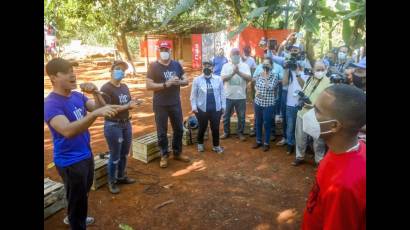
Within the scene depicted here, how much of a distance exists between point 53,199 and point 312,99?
4036 mm

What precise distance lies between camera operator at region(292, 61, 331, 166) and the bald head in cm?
303

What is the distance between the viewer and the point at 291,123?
6469mm

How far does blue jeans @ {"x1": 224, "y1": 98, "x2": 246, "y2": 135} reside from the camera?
741 cm

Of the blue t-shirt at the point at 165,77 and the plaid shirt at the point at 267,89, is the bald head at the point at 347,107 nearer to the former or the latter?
the blue t-shirt at the point at 165,77

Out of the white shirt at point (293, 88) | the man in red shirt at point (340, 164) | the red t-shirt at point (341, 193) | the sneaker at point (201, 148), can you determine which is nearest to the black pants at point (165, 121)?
the sneaker at point (201, 148)

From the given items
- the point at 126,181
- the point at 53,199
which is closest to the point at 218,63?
the point at 126,181

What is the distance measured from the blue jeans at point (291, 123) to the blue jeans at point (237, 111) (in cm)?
121

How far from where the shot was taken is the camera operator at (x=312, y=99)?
5.25m

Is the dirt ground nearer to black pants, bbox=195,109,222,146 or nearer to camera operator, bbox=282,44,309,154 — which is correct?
black pants, bbox=195,109,222,146
